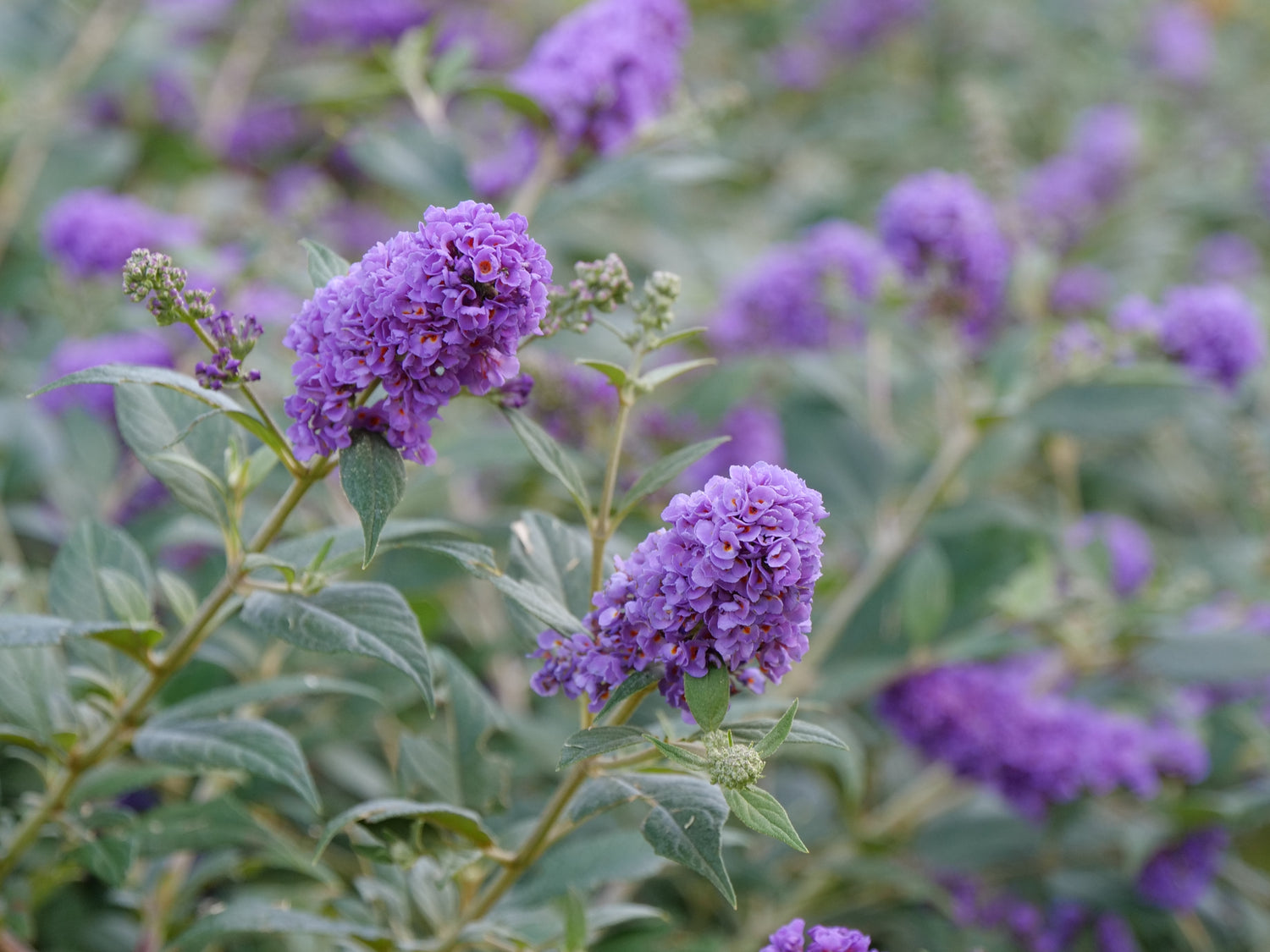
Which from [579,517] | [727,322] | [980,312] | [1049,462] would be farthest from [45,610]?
[1049,462]

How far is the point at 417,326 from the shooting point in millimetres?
1052

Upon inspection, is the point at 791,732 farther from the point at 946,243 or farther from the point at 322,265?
the point at 946,243

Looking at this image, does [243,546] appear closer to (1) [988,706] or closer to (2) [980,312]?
(1) [988,706]

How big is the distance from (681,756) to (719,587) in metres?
0.15

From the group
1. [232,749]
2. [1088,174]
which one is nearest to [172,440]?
[232,749]

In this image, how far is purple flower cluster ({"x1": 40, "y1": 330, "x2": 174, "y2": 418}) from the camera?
2.18 meters

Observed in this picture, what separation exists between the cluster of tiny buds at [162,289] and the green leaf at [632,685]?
0.52m

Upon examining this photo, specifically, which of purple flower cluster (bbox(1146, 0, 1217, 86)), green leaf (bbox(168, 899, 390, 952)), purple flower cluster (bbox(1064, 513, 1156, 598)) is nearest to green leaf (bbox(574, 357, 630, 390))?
green leaf (bbox(168, 899, 390, 952))

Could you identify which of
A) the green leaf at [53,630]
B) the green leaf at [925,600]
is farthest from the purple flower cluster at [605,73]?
the green leaf at [53,630]

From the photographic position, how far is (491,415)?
263 cm

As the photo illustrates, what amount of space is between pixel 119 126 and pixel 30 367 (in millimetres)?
1330

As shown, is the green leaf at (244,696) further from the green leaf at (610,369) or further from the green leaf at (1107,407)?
the green leaf at (1107,407)

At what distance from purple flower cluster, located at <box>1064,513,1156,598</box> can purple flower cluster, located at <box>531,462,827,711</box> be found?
1.68 meters

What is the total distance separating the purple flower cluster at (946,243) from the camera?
2.38m
